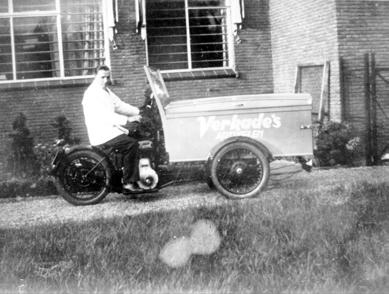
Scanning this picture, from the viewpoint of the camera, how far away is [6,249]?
17.3ft

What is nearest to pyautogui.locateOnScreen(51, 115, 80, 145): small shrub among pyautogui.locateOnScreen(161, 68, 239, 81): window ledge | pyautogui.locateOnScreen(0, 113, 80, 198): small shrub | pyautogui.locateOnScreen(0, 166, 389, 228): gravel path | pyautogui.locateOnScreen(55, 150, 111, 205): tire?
pyautogui.locateOnScreen(0, 113, 80, 198): small shrub

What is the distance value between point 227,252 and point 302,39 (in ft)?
25.5

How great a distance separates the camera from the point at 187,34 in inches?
508

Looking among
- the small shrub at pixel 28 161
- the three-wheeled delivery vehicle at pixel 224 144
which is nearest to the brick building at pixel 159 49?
the small shrub at pixel 28 161

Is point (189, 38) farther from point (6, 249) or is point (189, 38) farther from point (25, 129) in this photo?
point (6, 249)

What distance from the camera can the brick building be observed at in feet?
38.6

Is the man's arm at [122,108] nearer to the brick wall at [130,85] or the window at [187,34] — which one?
the brick wall at [130,85]

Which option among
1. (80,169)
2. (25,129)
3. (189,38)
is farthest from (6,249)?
(189,38)

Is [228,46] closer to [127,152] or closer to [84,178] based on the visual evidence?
[127,152]

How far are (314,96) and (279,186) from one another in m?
3.80

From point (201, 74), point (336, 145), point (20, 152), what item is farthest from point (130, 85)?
point (336, 145)

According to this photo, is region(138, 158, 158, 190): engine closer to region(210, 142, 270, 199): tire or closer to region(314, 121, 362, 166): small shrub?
region(210, 142, 270, 199): tire

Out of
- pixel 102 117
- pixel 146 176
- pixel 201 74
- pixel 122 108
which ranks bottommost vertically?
pixel 146 176

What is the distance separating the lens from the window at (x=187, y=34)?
12.9 metres
